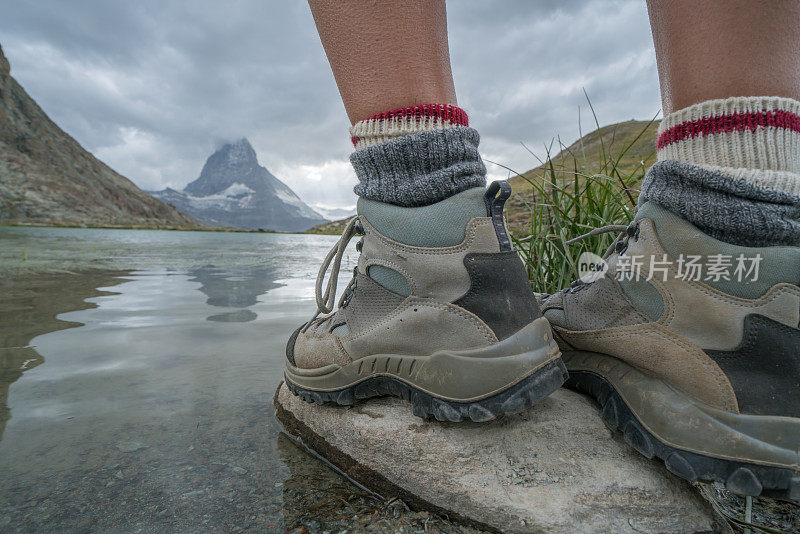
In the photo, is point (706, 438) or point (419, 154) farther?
point (419, 154)

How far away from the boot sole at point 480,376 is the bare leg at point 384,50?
2.30 feet

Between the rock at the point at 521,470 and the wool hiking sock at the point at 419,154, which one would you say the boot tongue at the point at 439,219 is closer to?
the wool hiking sock at the point at 419,154

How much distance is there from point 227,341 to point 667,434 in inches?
78.2

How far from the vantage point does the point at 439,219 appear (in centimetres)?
109

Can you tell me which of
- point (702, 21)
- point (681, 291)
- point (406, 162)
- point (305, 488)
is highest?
point (702, 21)

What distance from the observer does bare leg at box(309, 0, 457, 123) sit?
104 cm

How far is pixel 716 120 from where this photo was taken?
0.97 meters

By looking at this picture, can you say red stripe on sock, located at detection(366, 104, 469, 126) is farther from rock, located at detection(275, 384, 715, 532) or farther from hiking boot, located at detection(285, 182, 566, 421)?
rock, located at detection(275, 384, 715, 532)

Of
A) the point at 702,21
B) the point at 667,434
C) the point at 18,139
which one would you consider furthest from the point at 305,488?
the point at 18,139

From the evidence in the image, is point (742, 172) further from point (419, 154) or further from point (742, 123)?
point (419, 154)

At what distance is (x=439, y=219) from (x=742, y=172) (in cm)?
71

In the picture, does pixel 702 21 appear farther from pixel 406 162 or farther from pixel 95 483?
pixel 95 483

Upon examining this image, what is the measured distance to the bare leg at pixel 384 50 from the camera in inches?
40.8

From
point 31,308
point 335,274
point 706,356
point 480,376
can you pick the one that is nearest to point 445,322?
point 480,376
